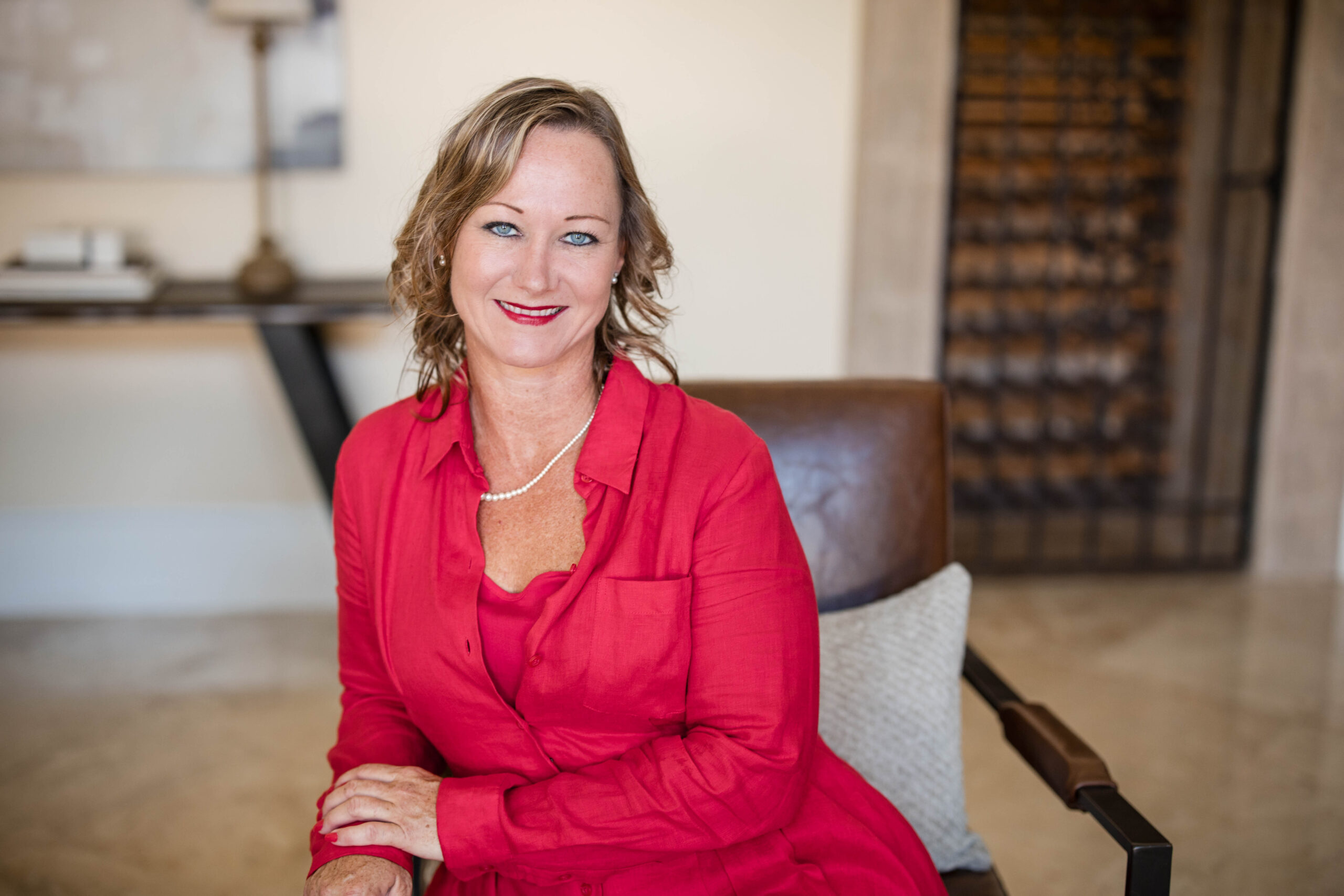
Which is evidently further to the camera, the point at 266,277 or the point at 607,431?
the point at 266,277

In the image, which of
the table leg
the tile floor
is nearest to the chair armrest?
the tile floor

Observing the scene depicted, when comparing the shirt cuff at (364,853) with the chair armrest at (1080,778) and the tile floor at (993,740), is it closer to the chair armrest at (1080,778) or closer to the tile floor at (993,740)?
the chair armrest at (1080,778)

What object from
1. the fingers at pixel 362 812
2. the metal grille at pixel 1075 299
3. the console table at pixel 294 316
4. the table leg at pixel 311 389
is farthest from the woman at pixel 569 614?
the metal grille at pixel 1075 299

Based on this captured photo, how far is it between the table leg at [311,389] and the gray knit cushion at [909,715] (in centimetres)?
187

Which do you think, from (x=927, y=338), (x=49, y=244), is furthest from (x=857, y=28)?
(x=49, y=244)

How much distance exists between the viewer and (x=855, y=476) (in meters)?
1.69

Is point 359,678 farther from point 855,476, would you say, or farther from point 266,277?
point 266,277

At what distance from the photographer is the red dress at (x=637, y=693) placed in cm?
119

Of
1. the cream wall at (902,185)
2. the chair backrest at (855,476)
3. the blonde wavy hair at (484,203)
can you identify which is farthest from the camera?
the cream wall at (902,185)

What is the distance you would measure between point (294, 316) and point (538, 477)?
1.82m

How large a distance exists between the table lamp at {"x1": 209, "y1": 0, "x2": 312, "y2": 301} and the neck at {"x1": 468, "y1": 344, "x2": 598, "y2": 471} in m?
1.87

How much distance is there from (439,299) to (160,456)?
2.45m

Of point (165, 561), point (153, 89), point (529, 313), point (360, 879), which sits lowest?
point (165, 561)

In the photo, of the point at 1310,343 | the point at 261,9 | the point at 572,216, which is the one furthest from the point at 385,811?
the point at 1310,343
